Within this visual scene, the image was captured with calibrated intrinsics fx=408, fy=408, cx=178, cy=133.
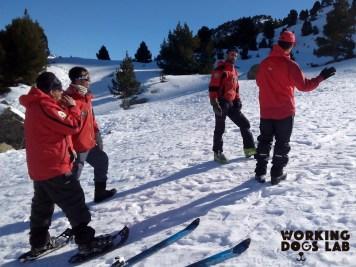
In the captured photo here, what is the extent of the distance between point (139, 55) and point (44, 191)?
60.7m

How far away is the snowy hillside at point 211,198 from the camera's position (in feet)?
13.6

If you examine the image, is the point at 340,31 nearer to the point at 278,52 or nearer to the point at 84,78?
the point at 278,52

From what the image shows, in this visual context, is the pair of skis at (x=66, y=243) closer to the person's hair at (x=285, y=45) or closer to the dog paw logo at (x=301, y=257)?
the dog paw logo at (x=301, y=257)

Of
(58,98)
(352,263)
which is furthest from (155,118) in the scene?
(352,263)

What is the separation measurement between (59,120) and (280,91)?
3068 millimetres

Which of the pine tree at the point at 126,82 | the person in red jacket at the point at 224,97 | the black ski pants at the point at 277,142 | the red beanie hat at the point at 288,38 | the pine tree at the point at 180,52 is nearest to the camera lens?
the red beanie hat at the point at 288,38

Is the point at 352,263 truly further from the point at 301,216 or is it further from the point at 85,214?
the point at 85,214

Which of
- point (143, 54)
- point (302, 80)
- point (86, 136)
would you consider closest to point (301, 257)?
point (302, 80)

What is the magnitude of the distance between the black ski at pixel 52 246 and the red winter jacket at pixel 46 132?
34.1 inches

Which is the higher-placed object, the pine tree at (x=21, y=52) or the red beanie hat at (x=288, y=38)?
the pine tree at (x=21, y=52)

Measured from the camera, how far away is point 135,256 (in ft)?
13.3

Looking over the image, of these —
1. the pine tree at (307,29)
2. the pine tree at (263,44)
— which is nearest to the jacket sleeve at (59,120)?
the pine tree at (263,44)

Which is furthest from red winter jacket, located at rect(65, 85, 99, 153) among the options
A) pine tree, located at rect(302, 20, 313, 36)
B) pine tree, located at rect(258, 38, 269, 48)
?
pine tree, located at rect(302, 20, 313, 36)

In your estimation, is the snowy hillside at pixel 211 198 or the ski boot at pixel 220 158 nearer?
the snowy hillside at pixel 211 198
